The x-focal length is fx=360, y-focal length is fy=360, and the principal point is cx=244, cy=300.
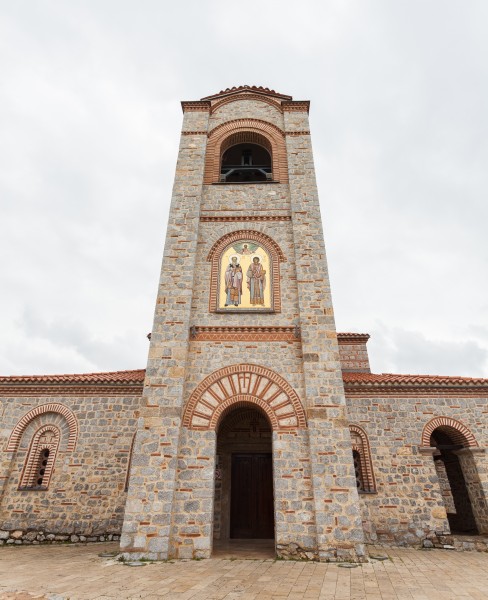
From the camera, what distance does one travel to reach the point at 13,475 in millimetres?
10000

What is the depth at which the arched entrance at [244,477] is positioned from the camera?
9.26 metres

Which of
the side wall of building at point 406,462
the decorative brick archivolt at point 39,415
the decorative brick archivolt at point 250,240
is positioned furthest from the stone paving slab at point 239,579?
the decorative brick archivolt at point 250,240

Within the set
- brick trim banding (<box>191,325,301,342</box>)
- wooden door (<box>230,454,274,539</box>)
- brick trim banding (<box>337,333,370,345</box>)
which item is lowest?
wooden door (<box>230,454,274,539</box>)

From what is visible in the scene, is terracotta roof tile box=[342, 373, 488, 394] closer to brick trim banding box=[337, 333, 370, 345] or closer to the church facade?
the church facade

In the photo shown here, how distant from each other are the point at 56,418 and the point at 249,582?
25.9 ft

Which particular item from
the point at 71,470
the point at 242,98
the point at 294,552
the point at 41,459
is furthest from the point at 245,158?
the point at 294,552

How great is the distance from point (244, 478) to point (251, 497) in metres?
0.50

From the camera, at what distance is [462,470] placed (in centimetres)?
1016

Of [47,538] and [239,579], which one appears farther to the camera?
[47,538]

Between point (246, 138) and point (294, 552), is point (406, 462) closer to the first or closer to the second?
Result: point (294, 552)

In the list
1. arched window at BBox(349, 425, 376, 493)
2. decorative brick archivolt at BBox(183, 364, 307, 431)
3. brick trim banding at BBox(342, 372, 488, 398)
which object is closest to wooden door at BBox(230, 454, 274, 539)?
arched window at BBox(349, 425, 376, 493)

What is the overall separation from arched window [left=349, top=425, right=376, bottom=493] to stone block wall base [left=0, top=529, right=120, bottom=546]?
643 centimetres

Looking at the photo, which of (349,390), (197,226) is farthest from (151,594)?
(197,226)

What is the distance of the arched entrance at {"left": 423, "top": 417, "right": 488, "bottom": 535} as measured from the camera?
31.2ft
